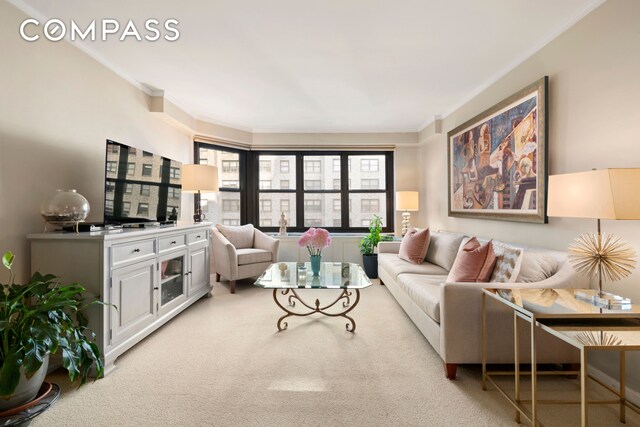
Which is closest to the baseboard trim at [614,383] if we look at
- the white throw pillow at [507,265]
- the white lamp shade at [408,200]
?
the white throw pillow at [507,265]

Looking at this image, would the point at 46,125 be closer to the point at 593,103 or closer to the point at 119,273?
the point at 119,273

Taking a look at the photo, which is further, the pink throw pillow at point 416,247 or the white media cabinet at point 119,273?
the pink throw pillow at point 416,247

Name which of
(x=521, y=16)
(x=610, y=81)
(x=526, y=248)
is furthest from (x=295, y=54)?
(x=526, y=248)

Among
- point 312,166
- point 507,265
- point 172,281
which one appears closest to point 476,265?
point 507,265

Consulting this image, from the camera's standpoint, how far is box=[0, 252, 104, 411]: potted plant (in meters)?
1.47

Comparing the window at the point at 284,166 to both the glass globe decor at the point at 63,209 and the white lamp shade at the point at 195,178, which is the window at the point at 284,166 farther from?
the glass globe decor at the point at 63,209

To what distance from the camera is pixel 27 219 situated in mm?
2203

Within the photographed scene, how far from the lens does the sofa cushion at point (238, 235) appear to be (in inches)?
181

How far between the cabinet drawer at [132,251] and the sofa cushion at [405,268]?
242 cm

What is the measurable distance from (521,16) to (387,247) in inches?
116

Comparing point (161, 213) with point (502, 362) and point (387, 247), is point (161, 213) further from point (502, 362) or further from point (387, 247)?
point (502, 362)

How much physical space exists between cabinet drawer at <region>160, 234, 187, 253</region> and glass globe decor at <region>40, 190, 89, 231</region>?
69 cm

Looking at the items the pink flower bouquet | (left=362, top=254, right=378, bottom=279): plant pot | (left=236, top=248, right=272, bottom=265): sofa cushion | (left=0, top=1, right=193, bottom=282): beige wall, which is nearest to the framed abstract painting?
(left=362, top=254, right=378, bottom=279): plant pot

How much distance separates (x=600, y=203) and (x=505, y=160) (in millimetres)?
1625
